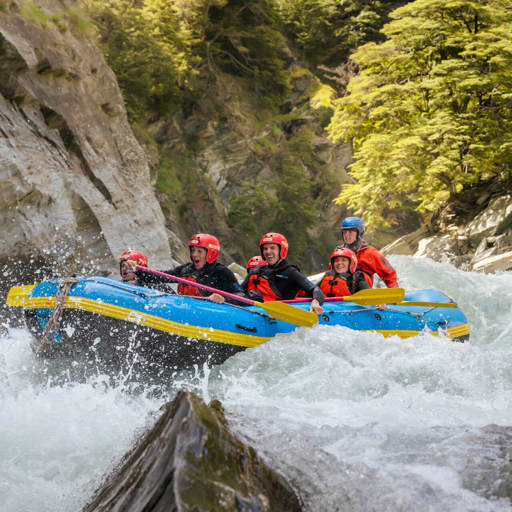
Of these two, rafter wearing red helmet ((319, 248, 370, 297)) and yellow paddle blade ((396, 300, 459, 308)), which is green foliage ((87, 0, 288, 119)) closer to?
rafter wearing red helmet ((319, 248, 370, 297))

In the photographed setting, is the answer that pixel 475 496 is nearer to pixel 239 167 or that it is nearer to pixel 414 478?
pixel 414 478

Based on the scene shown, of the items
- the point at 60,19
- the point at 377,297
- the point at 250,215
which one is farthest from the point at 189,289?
the point at 250,215

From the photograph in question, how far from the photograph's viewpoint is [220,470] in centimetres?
156

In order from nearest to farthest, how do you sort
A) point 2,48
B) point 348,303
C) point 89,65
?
point 348,303, point 2,48, point 89,65

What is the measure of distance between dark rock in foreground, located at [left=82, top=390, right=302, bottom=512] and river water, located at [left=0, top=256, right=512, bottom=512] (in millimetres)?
253

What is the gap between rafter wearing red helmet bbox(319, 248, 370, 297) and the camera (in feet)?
18.4

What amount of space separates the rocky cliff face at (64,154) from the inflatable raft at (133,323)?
9.82ft

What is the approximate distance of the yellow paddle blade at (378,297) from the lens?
491 cm

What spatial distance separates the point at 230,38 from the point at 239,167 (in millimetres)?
4855

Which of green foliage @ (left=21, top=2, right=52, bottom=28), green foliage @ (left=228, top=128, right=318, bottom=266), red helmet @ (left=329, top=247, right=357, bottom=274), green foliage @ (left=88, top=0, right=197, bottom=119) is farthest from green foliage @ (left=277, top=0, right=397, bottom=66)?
red helmet @ (left=329, top=247, right=357, bottom=274)

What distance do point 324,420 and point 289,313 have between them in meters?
1.87

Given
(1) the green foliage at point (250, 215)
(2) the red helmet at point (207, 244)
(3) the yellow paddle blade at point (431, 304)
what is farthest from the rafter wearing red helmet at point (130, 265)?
(1) the green foliage at point (250, 215)

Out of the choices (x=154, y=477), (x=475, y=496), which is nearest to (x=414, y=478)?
(x=475, y=496)

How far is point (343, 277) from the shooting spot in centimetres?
568
